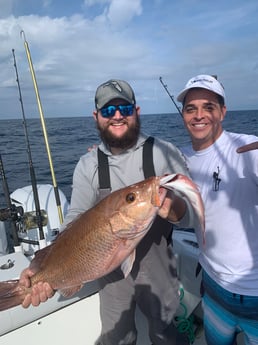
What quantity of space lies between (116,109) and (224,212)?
1210 millimetres

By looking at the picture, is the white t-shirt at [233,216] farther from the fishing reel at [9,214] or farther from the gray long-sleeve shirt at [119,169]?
the fishing reel at [9,214]

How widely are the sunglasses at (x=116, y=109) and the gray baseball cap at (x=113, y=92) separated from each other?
0.13 ft

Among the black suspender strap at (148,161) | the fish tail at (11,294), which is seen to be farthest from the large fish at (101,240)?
the black suspender strap at (148,161)

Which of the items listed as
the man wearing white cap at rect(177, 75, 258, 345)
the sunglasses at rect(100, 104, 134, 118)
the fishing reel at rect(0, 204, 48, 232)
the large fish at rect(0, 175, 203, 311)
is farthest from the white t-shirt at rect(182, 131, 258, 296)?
the fishing reel at rect(0, 204, 48, 232)

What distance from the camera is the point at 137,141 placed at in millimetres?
2562

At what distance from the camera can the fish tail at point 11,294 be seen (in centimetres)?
212

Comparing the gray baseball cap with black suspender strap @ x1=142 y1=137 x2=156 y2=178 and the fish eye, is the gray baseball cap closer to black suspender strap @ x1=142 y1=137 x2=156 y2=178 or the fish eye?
black suspender strap @ x1=142 y1=137 x2=156 y2=178

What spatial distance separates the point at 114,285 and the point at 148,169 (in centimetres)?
109

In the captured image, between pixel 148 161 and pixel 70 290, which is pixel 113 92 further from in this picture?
pixel 70 290

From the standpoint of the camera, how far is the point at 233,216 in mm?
2119

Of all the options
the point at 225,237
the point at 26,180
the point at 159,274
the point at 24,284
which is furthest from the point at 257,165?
the point at 26,180

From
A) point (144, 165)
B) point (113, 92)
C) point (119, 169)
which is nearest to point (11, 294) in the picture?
point (119, 169)

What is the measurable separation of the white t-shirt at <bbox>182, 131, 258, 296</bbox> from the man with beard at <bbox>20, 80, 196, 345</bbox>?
0.38m

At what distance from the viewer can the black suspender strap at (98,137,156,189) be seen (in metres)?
2.43
